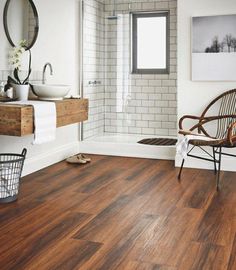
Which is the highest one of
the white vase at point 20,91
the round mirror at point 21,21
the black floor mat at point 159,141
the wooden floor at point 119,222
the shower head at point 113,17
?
the shower head at point 113,17

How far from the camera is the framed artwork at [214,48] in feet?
16.0

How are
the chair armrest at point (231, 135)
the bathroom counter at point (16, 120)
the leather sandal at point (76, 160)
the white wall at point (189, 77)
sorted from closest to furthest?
the bathroom counter at point (16, 120)
the chair armrest at point (231, 135)
the white wall at point (189, 77)
the leather sandal at point (76, 160)

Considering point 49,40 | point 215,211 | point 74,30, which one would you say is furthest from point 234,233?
point 74,30

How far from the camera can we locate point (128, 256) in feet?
8.48

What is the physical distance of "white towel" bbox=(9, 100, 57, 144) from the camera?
3773mm

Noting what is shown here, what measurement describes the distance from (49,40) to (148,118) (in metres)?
2.18

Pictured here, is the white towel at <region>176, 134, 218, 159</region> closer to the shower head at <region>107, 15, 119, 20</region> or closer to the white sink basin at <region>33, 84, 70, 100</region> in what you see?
the white sink basin at <region>33, 84, 70, 100</region>

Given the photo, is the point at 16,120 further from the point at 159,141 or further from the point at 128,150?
the point at 159,141

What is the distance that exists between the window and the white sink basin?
2.20 m

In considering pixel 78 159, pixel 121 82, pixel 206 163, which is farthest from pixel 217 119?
pixel 121 82

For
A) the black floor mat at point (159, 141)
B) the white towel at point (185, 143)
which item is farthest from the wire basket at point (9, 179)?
the black floor mat at point (159, 141)

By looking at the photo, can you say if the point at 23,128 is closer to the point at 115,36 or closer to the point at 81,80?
the point at 81,80

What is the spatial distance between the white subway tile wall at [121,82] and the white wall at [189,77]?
1.04 metres

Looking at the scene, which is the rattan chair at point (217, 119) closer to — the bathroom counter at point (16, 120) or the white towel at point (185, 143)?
the white towel at point (185, 143)
